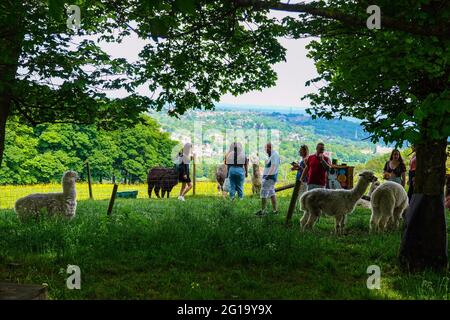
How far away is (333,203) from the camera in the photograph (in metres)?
10.8

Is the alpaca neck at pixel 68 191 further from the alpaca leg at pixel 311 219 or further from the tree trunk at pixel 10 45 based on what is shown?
the alpaca leg at pixel 311 219

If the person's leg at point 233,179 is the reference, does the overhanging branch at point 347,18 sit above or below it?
above

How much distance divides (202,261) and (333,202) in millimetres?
4200

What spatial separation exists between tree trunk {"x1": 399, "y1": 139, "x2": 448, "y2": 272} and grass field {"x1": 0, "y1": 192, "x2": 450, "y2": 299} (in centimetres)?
32

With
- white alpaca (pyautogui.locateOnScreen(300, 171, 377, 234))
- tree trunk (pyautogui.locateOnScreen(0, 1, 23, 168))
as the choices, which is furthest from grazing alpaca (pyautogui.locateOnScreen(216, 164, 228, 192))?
Result: tree trunk (pyautogui.locateOnScreen(0, 1, 23, 168))

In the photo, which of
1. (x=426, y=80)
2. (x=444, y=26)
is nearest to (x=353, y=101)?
(x=426, y=80)

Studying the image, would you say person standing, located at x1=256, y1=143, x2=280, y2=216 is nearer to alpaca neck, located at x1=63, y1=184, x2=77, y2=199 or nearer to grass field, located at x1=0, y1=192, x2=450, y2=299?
grass field, located at x1=0, y1=192, x2=450, y2=299

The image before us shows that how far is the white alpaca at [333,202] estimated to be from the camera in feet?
35.4

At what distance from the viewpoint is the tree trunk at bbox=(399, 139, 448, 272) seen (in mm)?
7590

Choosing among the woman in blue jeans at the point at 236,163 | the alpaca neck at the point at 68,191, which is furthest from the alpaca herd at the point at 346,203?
the alpaca neck at the point at 68,191

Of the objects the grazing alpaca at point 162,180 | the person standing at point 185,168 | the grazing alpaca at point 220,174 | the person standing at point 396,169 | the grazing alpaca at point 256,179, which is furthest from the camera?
the grazing alpaca at point 162,180

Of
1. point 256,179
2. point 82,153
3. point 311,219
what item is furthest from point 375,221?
point 82,153
